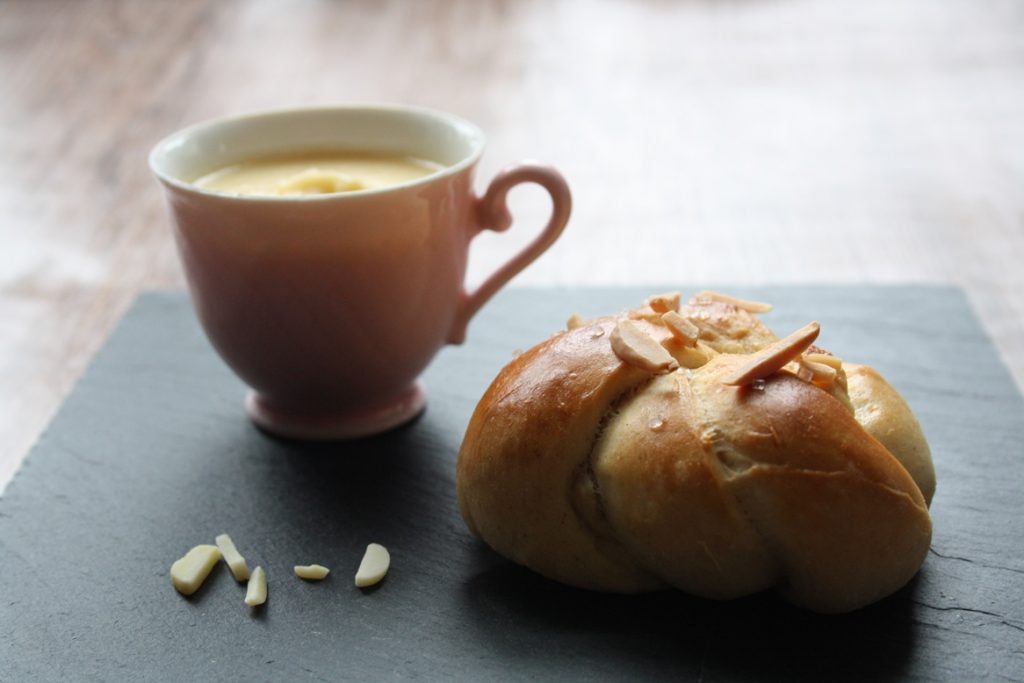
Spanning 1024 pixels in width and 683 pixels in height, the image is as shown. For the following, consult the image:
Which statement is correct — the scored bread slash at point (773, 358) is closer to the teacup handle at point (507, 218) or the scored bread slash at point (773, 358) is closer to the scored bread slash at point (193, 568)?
the teacup handle at point (507, 218)

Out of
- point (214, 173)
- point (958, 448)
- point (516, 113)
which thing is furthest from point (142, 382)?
point (516, 113)

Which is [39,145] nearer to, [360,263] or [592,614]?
[360,263]

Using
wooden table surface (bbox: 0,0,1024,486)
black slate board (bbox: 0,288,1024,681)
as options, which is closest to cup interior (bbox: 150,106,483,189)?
black slate board (bbox: 0,288,1024,681)

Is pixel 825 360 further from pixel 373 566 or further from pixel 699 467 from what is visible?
pixel 373 566

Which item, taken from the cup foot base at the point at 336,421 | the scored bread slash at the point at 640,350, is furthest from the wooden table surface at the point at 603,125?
the scored bread slash at the point at 640,350

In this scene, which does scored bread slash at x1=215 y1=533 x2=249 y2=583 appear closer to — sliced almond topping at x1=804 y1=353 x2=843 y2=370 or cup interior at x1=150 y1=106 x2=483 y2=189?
cup interior at x1=150 y1=106 x2=483 y2=189
